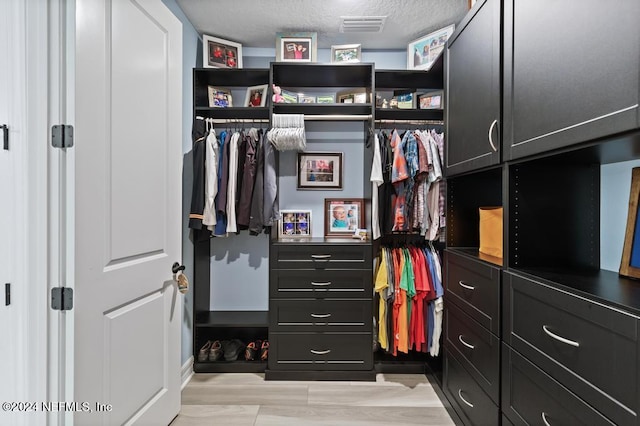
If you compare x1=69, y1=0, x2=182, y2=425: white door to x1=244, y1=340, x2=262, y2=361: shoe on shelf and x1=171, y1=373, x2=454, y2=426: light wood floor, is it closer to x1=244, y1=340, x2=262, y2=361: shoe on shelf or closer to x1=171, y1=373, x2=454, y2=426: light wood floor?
x1=171, y1=373, x2=454, y2=426: light wood floor

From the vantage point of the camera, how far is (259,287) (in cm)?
278

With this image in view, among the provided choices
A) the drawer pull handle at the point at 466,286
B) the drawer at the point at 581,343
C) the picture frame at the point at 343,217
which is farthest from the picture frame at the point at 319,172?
the drawer at the point at 581,343

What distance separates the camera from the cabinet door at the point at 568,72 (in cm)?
83

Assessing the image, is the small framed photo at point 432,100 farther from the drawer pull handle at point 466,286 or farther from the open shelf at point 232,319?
the open shelf at point 232,319

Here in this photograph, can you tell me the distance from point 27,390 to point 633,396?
181 cm

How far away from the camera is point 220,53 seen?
101 inches

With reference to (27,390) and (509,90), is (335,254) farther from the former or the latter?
(27,390)

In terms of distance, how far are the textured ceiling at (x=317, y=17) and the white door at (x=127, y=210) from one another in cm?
65

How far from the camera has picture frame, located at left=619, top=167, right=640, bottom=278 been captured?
1.17 meters

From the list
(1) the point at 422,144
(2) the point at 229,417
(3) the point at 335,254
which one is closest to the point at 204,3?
(1) the point at 422,144

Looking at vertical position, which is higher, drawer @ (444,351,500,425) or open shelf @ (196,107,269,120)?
open shelf @ (196,107,269,120)

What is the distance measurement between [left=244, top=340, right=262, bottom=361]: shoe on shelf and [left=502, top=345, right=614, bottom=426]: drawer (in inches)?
68.0

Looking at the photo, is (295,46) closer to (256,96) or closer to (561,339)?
(256,96)

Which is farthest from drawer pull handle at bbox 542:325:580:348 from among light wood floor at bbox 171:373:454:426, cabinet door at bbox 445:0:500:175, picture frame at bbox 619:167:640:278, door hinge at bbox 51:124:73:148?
door hinge at bbox 51:124:73:148
